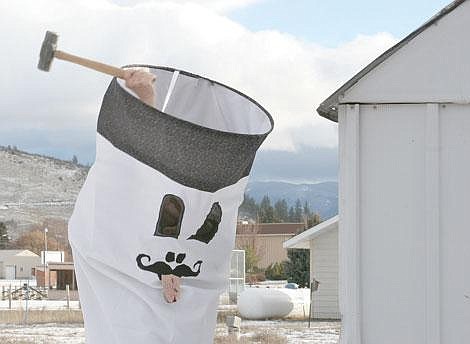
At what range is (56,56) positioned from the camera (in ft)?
15.3

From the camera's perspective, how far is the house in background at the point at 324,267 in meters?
28.1

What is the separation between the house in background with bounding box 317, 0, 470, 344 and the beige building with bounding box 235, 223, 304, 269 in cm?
6060

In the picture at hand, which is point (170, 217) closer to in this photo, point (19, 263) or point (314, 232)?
point (314, 232)

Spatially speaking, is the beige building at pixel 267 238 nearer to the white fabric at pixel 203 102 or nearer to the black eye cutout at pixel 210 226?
the white fabric at pixel 203 102

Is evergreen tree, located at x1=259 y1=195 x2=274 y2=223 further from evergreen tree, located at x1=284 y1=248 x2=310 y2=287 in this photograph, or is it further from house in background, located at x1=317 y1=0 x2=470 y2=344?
house in background, located at x1=317 y1=0 x2=470 y2=344

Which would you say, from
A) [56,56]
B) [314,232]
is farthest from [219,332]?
[56,56]

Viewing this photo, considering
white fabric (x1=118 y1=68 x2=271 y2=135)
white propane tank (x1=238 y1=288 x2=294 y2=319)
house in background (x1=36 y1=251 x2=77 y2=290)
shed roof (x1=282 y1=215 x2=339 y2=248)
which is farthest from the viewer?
house in background (x1=36 y1=251 x2=77 y2=290)

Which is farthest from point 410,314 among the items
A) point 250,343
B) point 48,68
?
point 250,343

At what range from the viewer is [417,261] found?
6.26m

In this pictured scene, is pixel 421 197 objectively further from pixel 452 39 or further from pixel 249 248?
pixel 249 248

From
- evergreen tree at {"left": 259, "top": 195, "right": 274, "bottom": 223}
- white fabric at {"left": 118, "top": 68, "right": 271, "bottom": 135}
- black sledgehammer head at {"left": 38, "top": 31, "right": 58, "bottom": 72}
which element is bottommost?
white fabric at {"left": 118, "top": 68, "right": 271, "bottom": 135}

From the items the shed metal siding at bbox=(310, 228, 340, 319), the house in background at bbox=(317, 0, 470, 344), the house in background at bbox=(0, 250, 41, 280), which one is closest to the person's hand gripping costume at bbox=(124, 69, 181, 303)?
the house in background at bbox=(317, 0, 470, 344)

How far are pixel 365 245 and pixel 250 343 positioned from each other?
11.5 meters

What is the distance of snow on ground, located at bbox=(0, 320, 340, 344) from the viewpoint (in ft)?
61.2
